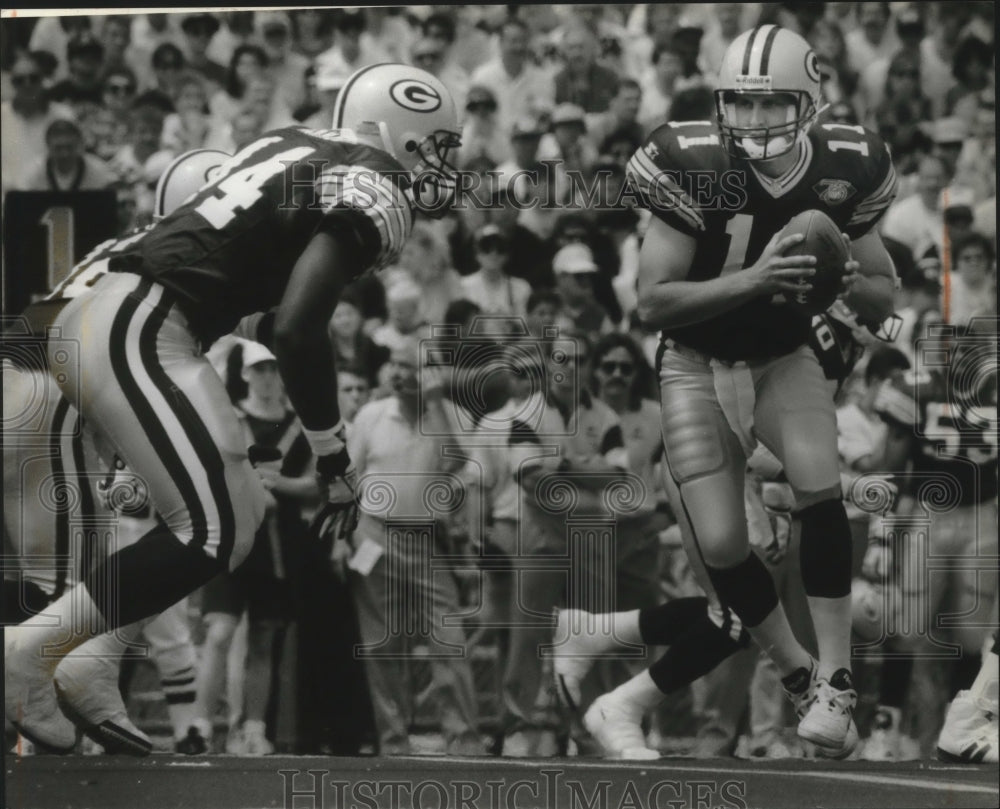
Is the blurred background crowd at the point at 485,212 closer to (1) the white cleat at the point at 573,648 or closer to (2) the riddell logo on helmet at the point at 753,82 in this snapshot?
(1) the white cleat at the point at 573,648

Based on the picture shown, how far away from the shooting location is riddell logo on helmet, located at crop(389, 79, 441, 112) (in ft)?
14.7

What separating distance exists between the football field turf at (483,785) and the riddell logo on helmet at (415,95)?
1.65 meters

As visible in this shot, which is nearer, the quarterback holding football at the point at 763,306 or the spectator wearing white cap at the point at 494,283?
the quarterback holding football at the point at 763,306

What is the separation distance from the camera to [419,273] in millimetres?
4750

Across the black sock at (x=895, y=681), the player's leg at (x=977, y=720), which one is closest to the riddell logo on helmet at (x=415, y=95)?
the black sock at (x=895, y=681)

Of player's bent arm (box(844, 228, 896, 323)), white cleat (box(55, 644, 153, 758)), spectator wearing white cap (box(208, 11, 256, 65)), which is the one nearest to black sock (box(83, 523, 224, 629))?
white cleat (box(55, 644, 153, 758))

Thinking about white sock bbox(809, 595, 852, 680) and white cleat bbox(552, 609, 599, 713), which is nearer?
white sock bbox(809, 595, 852, 680)

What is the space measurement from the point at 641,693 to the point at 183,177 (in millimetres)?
1759

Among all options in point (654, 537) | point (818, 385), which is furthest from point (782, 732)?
point (818, 385)

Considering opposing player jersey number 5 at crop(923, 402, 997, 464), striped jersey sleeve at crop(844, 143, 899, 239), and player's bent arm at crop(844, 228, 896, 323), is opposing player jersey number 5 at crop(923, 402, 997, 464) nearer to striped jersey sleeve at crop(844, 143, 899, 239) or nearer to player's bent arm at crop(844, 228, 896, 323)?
player's bent arm at crop(844, 228, 896, 323)

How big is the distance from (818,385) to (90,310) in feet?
5.82

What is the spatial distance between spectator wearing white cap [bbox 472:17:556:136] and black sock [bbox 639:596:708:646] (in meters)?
1.30

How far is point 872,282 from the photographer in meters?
4.45

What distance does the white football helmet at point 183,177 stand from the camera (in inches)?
183
